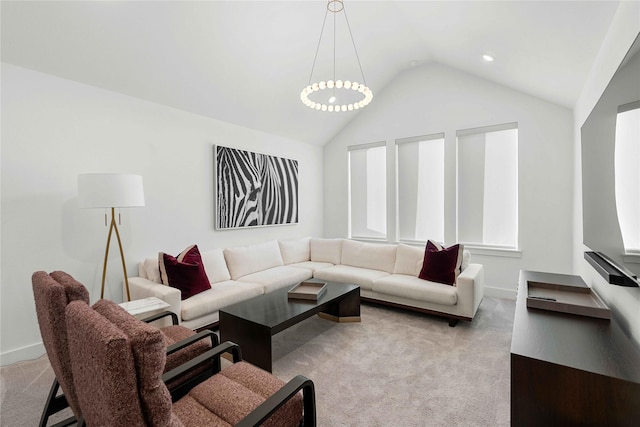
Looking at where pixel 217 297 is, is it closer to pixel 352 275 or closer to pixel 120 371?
pixel 352 275

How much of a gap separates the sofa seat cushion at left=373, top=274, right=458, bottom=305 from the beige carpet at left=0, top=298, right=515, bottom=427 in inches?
10.9

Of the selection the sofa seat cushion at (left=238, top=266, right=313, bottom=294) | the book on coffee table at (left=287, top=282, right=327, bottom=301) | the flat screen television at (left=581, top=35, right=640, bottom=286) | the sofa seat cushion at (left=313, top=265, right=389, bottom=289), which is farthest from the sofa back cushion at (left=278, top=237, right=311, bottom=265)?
the flat screen television at (left=581, top=35, right=640, bottom=286)

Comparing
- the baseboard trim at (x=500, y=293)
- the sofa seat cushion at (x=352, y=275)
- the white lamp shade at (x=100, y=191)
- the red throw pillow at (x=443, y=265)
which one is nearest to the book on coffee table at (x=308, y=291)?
the sofa seat cushion at (x=352, y=275)

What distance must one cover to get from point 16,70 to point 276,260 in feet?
10.9

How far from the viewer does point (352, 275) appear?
12.9ft

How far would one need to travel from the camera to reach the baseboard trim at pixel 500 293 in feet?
13.4

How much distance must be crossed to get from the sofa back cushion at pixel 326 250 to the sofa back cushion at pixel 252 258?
0.64m

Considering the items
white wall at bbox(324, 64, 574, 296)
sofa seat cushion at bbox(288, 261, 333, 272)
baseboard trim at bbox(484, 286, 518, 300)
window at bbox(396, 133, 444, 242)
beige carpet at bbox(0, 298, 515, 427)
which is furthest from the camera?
window at bbox(396, 133, 444, 242)

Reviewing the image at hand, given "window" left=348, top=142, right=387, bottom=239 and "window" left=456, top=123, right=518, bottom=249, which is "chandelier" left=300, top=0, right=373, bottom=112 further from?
"window" left=456, top=123, right=518, bottom=249

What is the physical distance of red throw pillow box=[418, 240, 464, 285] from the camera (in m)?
3.44

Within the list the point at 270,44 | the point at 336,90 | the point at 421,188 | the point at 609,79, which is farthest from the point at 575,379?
the point at 336,90

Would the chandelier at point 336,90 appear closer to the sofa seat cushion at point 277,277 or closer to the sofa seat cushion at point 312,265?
the sofa seat cushion at point 277,277

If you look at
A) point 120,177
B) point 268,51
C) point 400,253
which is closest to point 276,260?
point 400,253

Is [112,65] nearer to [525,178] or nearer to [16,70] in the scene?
[16,70]
